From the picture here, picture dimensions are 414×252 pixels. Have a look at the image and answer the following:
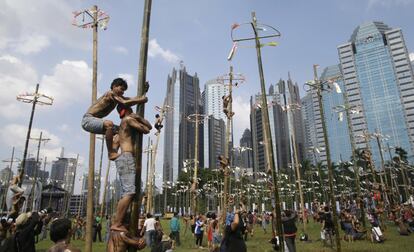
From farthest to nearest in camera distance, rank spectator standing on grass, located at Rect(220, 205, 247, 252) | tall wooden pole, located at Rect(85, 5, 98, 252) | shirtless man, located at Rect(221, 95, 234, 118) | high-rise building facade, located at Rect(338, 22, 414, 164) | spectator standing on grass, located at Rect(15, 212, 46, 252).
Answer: high-rise building facade, located at Rect(338, 22, 414, 164) < shirtless man, located at Rect(221, 95, 234, 118) < tall wooden pole, located at Rect(85, 5, 98, 252) < spectator standing on grass, located at Rect(220, 205, 247, 252) < spectator standing on grass, located at Rect(15, 212, 46, 252)

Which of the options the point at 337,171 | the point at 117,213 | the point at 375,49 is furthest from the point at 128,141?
the point at 375,49

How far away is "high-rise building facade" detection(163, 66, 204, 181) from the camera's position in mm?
111000

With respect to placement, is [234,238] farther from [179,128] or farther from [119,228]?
[179,128]

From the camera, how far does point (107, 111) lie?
5.21 metres

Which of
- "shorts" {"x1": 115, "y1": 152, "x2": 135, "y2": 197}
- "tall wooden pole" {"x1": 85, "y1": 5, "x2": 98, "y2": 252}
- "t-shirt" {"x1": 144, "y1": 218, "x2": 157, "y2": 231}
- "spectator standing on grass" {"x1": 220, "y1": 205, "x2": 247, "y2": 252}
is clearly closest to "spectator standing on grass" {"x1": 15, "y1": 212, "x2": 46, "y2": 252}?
"tall wooden pole" {"x1": 85, "y1": 5, "x2": 98, "y2": 252}

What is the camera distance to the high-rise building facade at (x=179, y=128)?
11100 centimetres

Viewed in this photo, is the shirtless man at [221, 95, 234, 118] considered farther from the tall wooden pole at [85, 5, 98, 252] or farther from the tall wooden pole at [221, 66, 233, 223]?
the tall wooden pole at [85, 5, 98, 252]

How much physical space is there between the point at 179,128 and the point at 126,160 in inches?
4257

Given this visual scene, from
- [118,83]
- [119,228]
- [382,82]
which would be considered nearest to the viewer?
[119,228]

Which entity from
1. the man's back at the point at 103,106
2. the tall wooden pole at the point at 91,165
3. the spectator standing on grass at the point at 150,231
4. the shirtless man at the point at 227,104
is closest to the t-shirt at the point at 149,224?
the spectator standing on grass at the point at 150,231

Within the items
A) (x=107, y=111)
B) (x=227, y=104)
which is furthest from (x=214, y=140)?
(x=107, y=111)

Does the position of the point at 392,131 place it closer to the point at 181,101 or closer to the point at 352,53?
the point at 352,53

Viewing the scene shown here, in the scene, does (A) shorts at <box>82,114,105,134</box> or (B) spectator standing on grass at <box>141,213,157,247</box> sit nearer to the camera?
(A) shorts at <box>82,114,105,134</box>

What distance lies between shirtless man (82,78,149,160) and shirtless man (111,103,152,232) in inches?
10.7
